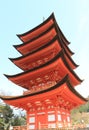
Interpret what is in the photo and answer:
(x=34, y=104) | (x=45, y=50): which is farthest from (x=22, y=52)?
(x=34, y=104)

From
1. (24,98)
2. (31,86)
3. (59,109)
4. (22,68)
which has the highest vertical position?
(22,68)

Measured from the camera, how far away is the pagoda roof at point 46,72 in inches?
666

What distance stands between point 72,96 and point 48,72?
10.8 feet

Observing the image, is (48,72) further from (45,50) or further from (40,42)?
(40,42)

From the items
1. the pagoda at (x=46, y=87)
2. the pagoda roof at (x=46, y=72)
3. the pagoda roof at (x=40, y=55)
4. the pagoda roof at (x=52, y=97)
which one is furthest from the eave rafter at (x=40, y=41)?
the pagoda roof at (x=52, y=97)

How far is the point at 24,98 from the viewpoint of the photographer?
17.1 m

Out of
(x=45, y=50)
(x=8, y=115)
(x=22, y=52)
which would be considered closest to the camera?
(x=45, y=50)

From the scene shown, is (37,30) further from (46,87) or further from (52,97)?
(52,97)

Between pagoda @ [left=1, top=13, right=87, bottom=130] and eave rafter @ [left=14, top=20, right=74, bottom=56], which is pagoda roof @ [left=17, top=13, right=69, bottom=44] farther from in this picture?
eave rafter @ [left=14, top=20, right=74, bottom=56]

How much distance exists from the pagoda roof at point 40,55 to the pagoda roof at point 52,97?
16.0ft

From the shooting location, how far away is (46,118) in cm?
1691

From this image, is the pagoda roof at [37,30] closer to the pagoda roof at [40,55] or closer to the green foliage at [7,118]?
the pagoda roof at [40,55]

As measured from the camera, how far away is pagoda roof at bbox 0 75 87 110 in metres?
14.9

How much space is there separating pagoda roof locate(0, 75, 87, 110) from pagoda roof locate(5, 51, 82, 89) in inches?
93.9
